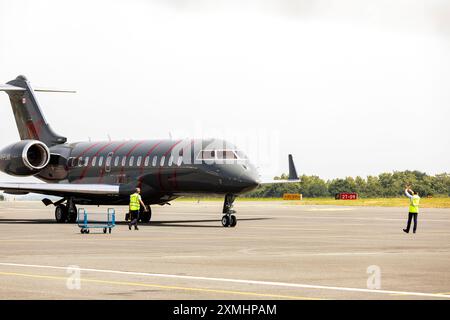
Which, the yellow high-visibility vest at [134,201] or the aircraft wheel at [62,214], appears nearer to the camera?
the yellow high-visibility vest at [134,201]

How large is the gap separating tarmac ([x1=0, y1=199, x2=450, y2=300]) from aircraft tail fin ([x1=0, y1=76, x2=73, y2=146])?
20119mm

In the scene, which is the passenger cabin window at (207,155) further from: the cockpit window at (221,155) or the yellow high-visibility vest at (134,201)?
the yellow high-visibility vest at (134,201)

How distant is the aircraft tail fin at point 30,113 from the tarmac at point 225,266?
20119mm

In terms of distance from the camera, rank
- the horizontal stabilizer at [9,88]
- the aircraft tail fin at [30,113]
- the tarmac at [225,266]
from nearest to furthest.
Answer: the tarmac at [225,266] → the horizontal stabilizer at [9,88] → the aircraft tail fin at [30,113]

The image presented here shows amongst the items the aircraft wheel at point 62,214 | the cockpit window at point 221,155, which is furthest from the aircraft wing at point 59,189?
the cockpit window at point 221,155

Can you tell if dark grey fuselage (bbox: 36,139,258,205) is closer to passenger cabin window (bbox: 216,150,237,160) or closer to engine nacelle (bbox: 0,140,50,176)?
passenger cabin window (bbox: 216,150,237,160)

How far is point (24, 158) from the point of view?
45031 mm

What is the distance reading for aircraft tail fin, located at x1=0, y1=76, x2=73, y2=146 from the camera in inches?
2021

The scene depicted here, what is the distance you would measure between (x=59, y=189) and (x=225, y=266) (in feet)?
84.0

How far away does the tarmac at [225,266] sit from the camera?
1436 centimetres

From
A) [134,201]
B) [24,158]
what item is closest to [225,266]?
[134,201]

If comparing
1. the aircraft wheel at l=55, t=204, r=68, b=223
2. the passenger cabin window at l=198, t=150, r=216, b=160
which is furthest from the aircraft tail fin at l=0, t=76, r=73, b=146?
the passenger cabin window at l=198, t=150, r=216, b=160

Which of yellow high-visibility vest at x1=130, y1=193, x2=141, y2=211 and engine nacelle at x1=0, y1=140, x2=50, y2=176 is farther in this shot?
engine nacelle at x1=0, y1=140, x2=50, y2=176
